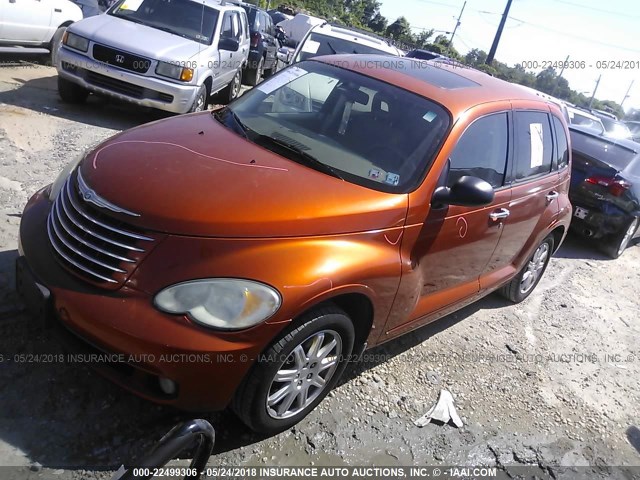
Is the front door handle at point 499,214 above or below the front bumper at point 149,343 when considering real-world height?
above

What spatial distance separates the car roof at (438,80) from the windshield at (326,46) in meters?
4.53

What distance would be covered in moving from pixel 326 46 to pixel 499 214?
5834 millimetres

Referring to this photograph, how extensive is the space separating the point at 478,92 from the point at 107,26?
5.60 m

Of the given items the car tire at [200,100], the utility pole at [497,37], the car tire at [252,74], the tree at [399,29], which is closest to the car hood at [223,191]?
the car tire at [200,100]

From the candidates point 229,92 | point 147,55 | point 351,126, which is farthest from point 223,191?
point 229,92

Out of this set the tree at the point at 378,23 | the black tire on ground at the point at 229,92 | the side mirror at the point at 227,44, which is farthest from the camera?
the tree at the point at 378,23

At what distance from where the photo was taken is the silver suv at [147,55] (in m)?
7.00

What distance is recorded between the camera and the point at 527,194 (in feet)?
13.8

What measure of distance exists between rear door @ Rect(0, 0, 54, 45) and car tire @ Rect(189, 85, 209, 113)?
289 centimetres

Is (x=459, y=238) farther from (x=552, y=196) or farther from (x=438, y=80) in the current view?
(x=552, y=196)

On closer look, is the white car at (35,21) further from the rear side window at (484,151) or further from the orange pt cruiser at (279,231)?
the rear side window at (484,151)

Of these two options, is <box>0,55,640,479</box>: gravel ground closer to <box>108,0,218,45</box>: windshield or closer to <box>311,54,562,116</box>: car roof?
<box>311,54,562,116</box>: car roof

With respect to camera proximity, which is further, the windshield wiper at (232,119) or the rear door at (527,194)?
the rear door at (527,194)

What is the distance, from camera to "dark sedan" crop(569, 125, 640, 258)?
23.1 feet
